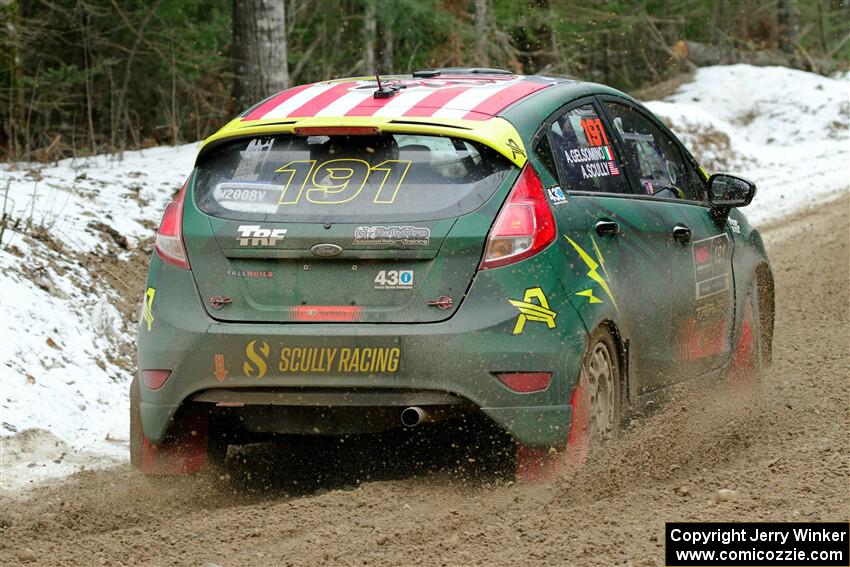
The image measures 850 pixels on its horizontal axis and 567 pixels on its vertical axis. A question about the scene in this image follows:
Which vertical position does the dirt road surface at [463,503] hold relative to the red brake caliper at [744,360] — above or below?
above

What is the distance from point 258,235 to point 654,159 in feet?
7.86

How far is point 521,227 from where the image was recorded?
515 centimetres

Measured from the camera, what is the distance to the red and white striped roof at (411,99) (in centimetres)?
548

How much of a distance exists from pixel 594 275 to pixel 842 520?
148cm

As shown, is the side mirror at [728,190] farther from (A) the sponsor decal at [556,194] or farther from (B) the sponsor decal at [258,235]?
(B) the sponsor decal at [258,235]

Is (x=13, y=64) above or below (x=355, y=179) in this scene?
below

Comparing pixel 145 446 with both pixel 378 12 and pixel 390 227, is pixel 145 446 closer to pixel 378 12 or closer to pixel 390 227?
pixel 390 227

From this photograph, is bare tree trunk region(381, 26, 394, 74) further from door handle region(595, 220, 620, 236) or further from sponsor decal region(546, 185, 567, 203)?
sponsor decal region(546, 185, 567, 203)

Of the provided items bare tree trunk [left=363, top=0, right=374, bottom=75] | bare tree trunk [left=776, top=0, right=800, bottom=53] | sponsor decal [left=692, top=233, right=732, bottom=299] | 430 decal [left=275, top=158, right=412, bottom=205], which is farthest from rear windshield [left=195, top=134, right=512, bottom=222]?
bare tree trunk [left=776, top=0, right=800, bottom=53]

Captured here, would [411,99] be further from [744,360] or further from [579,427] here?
[744,360]

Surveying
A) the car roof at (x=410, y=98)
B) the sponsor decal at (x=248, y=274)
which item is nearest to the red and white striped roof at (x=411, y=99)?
the car roof at (x=410, y=98)

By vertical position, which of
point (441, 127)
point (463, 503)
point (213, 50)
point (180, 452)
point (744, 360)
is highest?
point (441, 127)

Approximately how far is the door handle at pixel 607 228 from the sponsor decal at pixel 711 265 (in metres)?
0.94

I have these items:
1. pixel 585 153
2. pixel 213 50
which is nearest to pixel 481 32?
pixel 213 50
